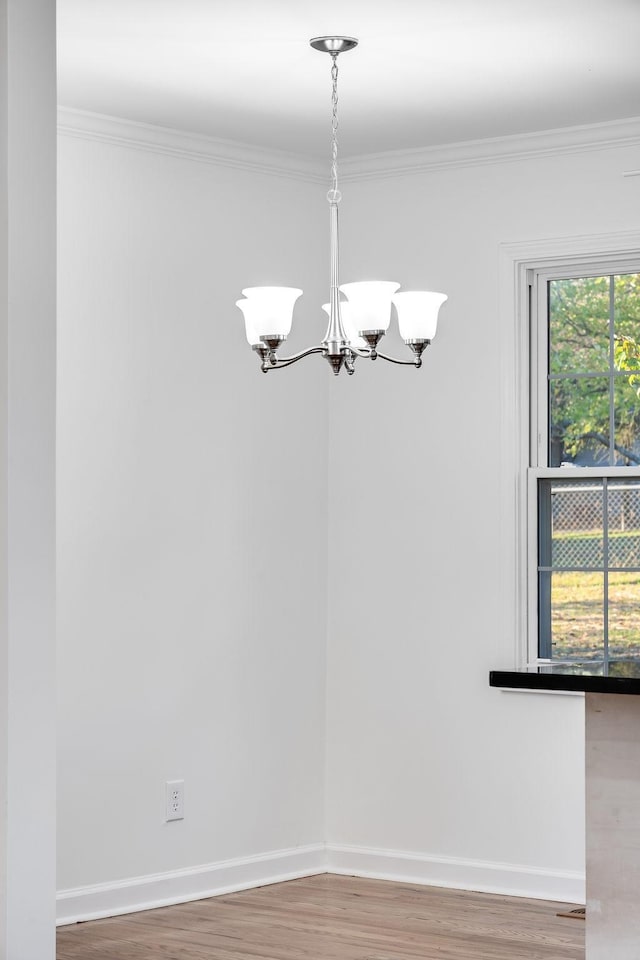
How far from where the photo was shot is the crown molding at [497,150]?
14.8ft

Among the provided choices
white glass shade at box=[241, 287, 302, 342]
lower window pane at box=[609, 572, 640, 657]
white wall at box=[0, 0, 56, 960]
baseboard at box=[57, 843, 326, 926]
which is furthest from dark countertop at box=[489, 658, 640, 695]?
baseboard at box=[57, 843, 326, 926]

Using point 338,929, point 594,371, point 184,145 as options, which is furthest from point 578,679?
point 184,145

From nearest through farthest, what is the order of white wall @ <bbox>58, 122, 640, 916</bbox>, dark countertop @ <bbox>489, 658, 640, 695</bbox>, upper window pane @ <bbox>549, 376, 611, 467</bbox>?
dark countertop @ <bbox>489, 658, 640, 695</bbox>
white wall @ <bbox>58, 122, 640, 916</bbox>
upper window pane @ <bbox>549, 376, 611, 467</bbox>

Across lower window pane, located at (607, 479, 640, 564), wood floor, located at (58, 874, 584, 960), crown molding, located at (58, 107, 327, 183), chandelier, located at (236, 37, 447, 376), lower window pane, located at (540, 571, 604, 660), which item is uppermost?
crown molding, located at (58, 107, 327, 183)

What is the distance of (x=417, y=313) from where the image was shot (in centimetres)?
361

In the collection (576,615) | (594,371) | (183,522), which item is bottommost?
(576,615)

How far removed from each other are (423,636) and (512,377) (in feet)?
3.41

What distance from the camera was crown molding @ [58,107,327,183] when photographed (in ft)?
14.3

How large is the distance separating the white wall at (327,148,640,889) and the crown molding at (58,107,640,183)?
0.05 meters

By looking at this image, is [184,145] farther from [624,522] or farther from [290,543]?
[624,522]

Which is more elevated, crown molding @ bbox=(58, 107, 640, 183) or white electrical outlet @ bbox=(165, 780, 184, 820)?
crown molding @ bbox=(58, 107, 640, 183)

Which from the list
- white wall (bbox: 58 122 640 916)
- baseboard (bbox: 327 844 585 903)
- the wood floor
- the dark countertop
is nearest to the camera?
the dark countertop

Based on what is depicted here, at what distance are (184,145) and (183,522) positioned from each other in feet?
4.55

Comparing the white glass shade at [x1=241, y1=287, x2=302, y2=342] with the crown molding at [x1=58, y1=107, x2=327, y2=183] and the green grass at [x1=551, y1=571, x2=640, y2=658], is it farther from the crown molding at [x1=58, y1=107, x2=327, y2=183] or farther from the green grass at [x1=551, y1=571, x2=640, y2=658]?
the green grass at [x1=551, y1=571, x2=640, y2=658]
